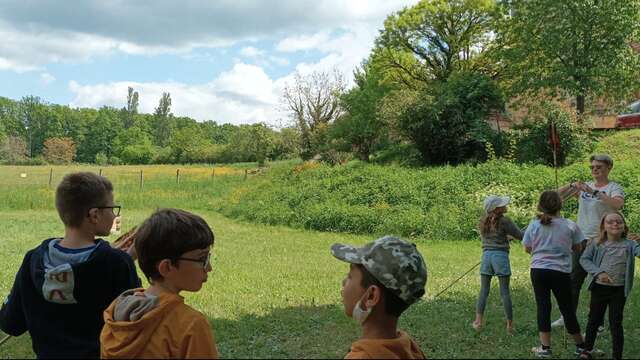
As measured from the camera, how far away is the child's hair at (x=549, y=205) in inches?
208

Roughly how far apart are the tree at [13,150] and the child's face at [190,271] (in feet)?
270

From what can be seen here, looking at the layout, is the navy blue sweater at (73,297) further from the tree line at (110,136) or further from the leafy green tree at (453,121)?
the tree line at (110,136)

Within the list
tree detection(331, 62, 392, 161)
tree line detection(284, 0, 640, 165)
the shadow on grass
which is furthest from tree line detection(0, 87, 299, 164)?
the shadow on grass

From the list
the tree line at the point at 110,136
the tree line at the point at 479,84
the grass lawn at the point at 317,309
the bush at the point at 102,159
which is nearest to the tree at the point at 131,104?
the tree line at the point at 110,136

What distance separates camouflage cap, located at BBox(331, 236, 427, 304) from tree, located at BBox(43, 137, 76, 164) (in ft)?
279

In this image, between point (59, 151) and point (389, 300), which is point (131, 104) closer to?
point (59, 151)

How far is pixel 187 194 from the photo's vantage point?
2811 cm

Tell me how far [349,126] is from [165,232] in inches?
1101

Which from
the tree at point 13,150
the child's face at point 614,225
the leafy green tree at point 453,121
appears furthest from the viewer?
the tree at point 13,150

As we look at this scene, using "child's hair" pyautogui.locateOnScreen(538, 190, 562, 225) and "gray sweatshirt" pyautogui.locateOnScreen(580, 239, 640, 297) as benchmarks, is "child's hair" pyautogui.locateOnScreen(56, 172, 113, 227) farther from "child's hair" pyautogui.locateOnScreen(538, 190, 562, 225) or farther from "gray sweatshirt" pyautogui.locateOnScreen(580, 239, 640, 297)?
"gray sweatshirt" pyautogui.locateOnScreen(580, 239, 640, 297)

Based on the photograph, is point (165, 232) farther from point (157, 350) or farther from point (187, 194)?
point (187, 194)

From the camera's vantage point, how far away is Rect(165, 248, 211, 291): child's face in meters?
2.15

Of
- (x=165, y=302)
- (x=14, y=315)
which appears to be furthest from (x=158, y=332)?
(x=14, y=315)

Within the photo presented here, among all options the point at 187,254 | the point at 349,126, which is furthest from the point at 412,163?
the point at 187,254
